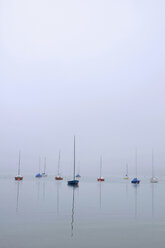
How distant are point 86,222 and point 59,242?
7500 mm

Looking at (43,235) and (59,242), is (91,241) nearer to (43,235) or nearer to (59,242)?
(59,242)

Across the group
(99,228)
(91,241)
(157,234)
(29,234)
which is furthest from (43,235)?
(157,234)

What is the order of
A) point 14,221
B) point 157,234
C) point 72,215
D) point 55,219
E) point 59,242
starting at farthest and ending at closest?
point 72,215 < point 55,219 < point 14,221 < point 157,234 < point 59,242

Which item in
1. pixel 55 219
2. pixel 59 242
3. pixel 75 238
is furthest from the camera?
pixel 55 219

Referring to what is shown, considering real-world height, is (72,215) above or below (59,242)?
below

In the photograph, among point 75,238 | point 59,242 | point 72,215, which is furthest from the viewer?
point 72,215

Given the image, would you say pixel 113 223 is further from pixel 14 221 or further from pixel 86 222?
pixel 14 221

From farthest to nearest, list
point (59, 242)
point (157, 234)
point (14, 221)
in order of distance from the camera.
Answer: point (14, 221) → point (157, 234) → point (59, 242)

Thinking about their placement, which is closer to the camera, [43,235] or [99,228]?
[43,235]

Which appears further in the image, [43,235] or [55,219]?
[55,219]

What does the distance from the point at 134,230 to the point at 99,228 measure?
2.93 m

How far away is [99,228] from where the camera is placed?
2173cm

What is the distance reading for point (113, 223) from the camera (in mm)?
24125

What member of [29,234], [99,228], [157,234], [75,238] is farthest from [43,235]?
[157,234]
